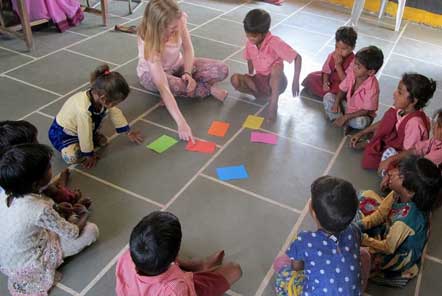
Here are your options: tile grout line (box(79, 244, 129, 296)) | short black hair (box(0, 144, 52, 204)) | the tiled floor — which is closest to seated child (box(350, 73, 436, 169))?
the tiled floor

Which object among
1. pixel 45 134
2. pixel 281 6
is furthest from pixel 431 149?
pixel 281 6

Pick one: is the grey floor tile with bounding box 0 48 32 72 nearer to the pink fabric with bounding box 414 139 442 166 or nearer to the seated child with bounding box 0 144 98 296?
the seated child with bounding box 0 144 98 296

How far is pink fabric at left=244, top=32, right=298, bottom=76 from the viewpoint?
265 cm

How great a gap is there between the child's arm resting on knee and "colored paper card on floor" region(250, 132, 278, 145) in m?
0.94

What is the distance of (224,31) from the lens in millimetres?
3869

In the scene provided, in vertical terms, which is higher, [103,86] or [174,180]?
[103,86]

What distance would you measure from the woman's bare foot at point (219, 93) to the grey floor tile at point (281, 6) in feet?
6.84

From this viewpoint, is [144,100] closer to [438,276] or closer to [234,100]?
[234,100]

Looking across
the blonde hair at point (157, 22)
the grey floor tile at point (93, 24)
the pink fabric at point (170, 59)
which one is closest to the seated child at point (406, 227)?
the blonde hair at point (157, 22)

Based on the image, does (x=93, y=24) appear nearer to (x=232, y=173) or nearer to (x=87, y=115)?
(x=87, y=115)

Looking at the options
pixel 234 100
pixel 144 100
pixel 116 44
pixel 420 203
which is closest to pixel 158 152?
pixel 144 100

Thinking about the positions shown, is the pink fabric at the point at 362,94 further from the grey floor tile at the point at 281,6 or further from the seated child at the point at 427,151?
the grey floor tile at the point at 281,6

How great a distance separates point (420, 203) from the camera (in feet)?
5.18

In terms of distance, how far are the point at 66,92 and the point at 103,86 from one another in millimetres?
901
